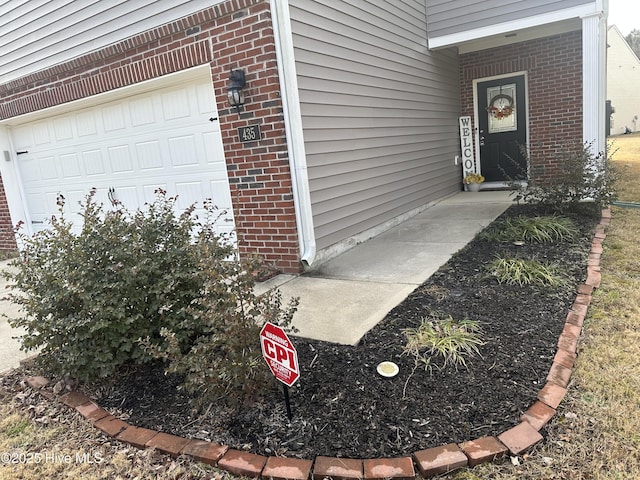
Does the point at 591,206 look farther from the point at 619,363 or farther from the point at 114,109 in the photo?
the point at 114,109

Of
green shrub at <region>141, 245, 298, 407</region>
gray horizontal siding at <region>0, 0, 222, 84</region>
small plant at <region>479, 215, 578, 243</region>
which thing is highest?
gray horizontal siding at <region>0, 0, 222, 84</region>

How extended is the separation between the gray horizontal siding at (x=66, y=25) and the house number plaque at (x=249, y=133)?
3.88 feet

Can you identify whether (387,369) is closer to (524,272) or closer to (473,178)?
(524,272)

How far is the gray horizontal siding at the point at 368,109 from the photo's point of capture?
4.54 meters

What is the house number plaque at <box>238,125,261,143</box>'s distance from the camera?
4234mm

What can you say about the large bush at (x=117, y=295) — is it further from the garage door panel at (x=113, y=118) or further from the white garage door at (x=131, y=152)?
the garage door panel at (x=113, y=118)

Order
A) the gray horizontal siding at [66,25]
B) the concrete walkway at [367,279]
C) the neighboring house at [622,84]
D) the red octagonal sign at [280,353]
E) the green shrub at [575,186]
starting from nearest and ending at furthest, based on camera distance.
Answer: the red octagonal sign at [280,353] < the concrete walkway at [367,279] < the gray horizontal siding at [66,25] < the green shrub at [575,186] < the neighboring house at [622,84]

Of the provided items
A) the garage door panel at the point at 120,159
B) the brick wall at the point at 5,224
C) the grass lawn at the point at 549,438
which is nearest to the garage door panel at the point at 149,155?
the garage door panel at the point at 120,159

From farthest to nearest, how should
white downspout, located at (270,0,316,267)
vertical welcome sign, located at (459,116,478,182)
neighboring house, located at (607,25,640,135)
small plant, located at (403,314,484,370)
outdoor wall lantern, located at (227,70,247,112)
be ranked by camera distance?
neighboring house, located at (607,25,640,135), vertical welcome sign, located at (459,116,478,182), outdoor wall lantern, located at (227,70,247,112), white downspout, located at (270,0,316,267), small plant, located at (403,314,484,370)

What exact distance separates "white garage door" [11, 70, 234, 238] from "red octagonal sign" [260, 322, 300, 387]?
9.55ft

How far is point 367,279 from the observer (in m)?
4.11

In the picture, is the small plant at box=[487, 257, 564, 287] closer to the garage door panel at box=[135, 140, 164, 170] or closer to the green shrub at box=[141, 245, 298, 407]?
the green shrub at box=[141, 245, 298, 407]

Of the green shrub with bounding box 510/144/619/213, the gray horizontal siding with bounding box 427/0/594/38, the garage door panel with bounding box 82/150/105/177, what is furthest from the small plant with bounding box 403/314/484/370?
the gray horizontal siding with bounding box 427/0/594/38

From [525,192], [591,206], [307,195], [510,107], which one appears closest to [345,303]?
[307,195]
